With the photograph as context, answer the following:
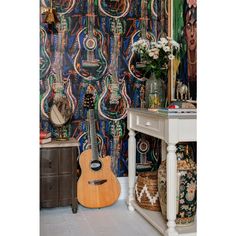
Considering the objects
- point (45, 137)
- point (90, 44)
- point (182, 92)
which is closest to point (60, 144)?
point (45, 137)

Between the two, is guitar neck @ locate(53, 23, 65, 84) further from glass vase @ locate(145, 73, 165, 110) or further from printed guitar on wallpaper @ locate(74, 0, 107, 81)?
glass vase @ locate(145, 73, 165, 110)

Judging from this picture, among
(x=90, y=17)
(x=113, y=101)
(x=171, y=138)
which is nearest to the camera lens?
(x=171, y=138)

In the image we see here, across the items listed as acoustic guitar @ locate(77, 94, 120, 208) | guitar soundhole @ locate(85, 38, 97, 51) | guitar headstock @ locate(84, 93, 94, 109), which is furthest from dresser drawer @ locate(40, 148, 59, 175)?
guitar soundhole @ locate(85, 38, 97, 51)

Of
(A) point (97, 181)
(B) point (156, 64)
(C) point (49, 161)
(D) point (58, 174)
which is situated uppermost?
(B) point (156, 64)

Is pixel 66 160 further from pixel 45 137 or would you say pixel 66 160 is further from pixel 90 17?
pixel 90 17

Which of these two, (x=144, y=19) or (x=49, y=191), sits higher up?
(x=144, y=19)

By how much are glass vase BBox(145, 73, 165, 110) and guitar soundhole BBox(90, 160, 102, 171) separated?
2.33 feet

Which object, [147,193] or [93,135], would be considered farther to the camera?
[93,135]

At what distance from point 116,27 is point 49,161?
1435 mm

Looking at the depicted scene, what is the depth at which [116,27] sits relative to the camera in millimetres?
3490

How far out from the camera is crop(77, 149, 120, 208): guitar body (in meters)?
3.23
